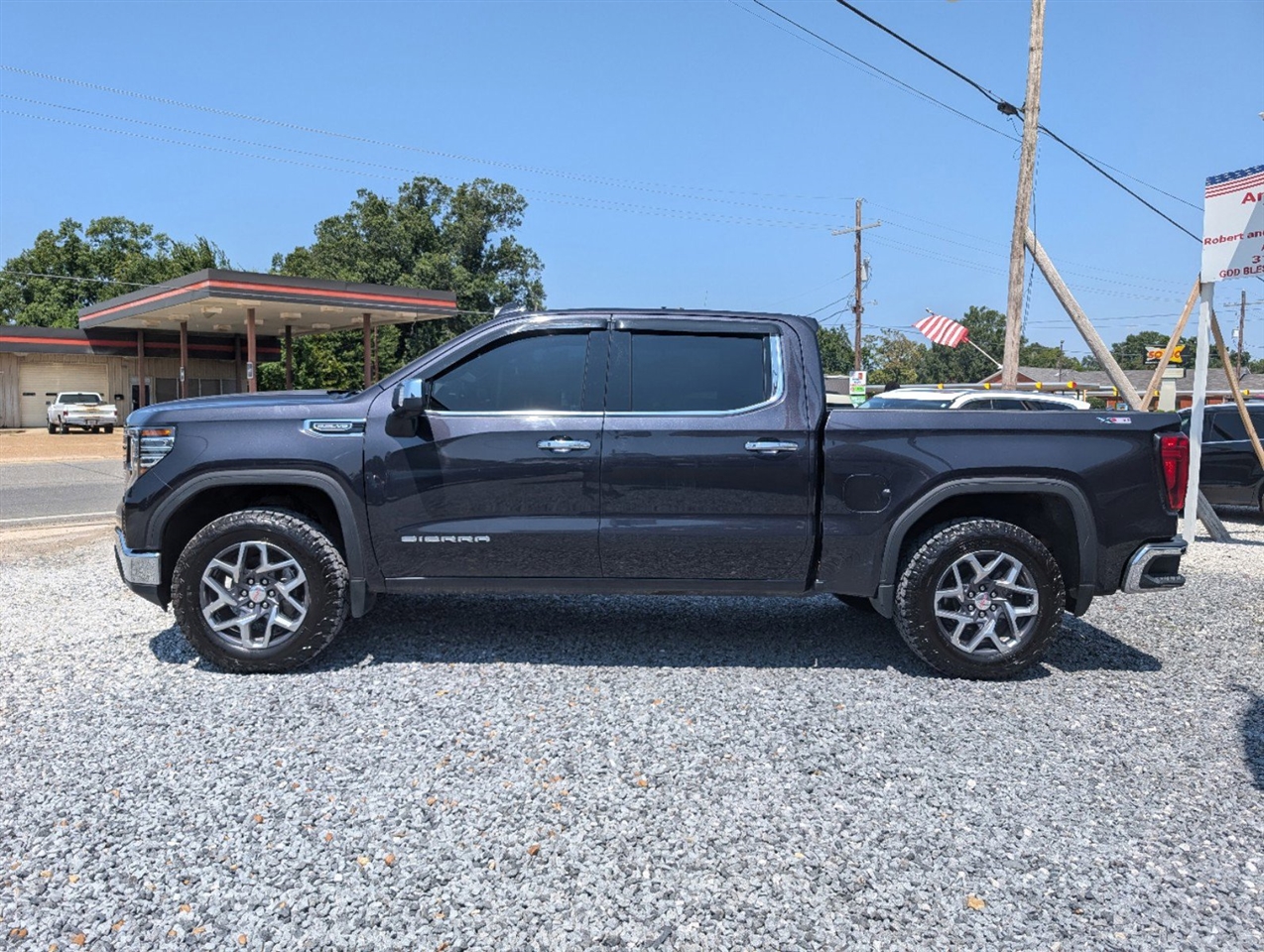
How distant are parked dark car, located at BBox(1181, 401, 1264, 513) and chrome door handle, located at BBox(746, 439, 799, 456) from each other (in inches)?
345

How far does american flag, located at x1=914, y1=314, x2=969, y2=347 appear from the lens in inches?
1028

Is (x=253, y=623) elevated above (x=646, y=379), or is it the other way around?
(x=646, y=379)

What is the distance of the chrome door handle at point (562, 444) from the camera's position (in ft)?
15.4

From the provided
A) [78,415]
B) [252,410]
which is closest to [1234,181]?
[252,410]

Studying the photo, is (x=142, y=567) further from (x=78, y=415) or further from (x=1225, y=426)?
(x=78, y=415)

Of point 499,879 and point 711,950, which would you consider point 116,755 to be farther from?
point 711,950

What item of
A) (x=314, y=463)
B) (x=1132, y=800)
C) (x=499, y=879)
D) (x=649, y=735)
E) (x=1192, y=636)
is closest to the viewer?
(x=499, y=879)

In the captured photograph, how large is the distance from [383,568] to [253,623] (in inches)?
27.6

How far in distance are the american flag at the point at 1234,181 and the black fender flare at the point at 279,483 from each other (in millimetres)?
8737

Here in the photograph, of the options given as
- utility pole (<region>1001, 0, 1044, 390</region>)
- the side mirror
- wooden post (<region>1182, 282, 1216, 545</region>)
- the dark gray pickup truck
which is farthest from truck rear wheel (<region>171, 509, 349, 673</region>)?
utility pole (<region>1001, 0, 1044, 390</region>)

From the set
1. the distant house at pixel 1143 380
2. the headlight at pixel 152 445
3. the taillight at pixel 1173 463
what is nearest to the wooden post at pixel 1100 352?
the taillight at pixel 1173 463

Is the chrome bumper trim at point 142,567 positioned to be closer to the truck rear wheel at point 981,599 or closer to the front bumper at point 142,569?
the front bumper at point 142,569

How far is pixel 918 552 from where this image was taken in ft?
15.7

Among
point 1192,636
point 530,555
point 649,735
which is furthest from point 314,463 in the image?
point 1192,636
